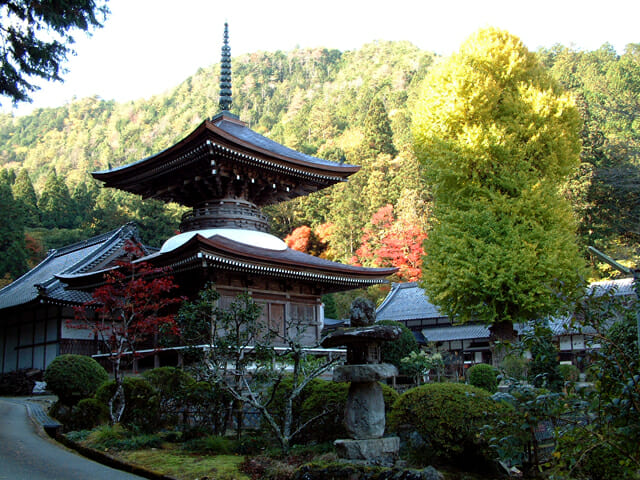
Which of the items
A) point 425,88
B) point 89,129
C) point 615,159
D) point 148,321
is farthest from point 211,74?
point 148,321

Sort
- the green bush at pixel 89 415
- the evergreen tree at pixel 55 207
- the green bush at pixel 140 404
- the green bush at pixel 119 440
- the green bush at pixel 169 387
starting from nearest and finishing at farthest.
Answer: the green bush at pixel 119 440, the green bush at pixel 140 404, the green bush at pixel 169 387, the green bush at pixel 89 415, the evergreen tree at pixel 55 207

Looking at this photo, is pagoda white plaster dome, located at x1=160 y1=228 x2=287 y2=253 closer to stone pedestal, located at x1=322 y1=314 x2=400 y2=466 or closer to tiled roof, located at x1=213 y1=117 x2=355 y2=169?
tiled roof, located at x1=213 y1=117 x2=355 y2=169

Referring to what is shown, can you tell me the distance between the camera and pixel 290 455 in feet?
28.7

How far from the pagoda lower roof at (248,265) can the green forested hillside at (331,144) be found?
5.91 metres

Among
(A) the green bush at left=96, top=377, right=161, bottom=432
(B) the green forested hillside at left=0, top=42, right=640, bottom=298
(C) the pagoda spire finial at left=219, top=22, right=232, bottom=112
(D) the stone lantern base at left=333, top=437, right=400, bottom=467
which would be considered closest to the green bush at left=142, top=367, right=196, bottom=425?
(A) the green bush at left=96, top=377, right=161, bottom=432

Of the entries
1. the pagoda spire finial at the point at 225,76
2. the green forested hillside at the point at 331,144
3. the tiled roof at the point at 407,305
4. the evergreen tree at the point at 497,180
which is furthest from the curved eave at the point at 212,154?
the tiled roof at the point at 407,305

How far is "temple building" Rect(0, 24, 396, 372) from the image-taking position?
53.9 ft

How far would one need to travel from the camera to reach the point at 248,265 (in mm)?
16516

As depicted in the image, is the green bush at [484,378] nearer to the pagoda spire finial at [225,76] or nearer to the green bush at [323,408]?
the green bush at [323,408]

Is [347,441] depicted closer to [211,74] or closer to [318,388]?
[318,388]

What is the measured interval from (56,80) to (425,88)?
14.8m

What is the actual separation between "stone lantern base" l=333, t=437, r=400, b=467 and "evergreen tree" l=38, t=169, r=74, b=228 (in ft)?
175

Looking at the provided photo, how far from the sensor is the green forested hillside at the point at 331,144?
125ft

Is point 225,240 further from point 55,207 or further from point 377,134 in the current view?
point 55,207
